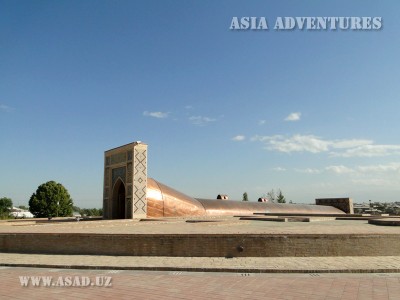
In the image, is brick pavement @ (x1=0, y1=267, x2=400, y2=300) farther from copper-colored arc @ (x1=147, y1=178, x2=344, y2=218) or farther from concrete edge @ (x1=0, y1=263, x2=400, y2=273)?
copper-colored arc @ (x1=147, y1=178, x2=344, y2=218)

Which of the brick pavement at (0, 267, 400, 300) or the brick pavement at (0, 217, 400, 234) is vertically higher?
the brick pavement at (0, 217, 400, 234)

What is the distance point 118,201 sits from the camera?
23.8 m

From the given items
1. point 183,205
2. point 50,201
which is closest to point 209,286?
point 183,205

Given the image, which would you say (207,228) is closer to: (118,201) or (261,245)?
(261,245)

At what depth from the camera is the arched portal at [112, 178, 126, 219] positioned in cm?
2355

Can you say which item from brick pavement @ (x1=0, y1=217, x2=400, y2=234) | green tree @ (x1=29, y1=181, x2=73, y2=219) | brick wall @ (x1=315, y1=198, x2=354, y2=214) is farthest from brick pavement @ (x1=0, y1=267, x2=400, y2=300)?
brick wall @ (x1=315, y1=198, x2=354, y2=214)

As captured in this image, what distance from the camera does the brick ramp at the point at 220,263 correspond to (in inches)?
291

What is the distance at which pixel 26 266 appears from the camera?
8.24m

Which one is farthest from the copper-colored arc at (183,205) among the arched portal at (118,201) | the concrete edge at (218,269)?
the concrete edge at (218,269)

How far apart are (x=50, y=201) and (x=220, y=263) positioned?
1343 inches

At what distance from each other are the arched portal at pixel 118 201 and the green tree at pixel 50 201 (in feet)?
54.6

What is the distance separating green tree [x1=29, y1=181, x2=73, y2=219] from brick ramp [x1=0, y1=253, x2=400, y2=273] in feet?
99.3

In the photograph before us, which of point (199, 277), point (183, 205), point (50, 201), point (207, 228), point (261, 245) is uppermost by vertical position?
point (50, 201)

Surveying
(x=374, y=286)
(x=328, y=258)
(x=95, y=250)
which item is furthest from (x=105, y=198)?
(x=374, y=286)
